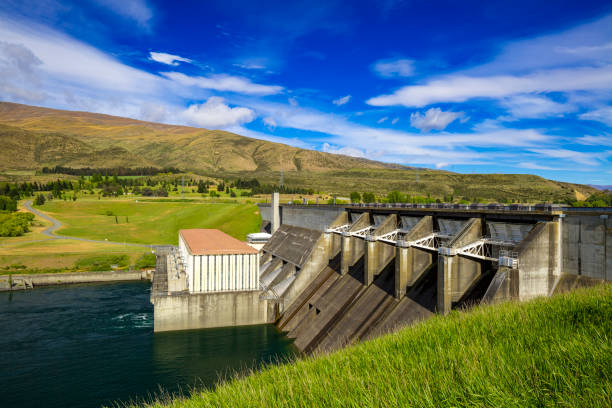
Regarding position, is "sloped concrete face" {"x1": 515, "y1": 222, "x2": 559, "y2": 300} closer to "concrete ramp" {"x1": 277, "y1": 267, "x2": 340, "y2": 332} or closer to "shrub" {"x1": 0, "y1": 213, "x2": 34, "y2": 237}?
"concrete ramp" {"x1": 277, "y1": 267, "x2": 340, "y2": 332}

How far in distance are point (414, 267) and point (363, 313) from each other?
5148 millimetres

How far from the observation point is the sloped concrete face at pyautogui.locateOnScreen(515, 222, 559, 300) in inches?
790

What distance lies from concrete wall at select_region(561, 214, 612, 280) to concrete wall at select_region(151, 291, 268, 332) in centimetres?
2534

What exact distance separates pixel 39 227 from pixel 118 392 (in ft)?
273

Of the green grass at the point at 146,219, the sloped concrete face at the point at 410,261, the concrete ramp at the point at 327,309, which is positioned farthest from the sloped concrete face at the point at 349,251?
the green grass at the point at 146,219

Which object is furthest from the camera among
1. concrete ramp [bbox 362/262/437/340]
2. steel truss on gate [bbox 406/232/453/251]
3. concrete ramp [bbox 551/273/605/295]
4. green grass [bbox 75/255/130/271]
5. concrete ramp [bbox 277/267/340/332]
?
green grass [bbox 75/255/130/271]

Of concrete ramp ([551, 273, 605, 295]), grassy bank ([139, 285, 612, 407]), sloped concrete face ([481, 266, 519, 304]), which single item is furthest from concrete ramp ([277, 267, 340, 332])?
grassy bank ([139, 285, 612, 407])

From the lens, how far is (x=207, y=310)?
1375 inches

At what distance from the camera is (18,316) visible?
38.2 meters

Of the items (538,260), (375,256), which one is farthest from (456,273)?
(375,256)

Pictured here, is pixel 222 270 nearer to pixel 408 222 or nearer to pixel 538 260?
pixel 408 222

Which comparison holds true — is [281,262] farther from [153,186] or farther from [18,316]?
[153,186]

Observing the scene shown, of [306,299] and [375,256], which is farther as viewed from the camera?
[306,299]

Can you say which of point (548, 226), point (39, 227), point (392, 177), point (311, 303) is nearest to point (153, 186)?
point (39, 227)
